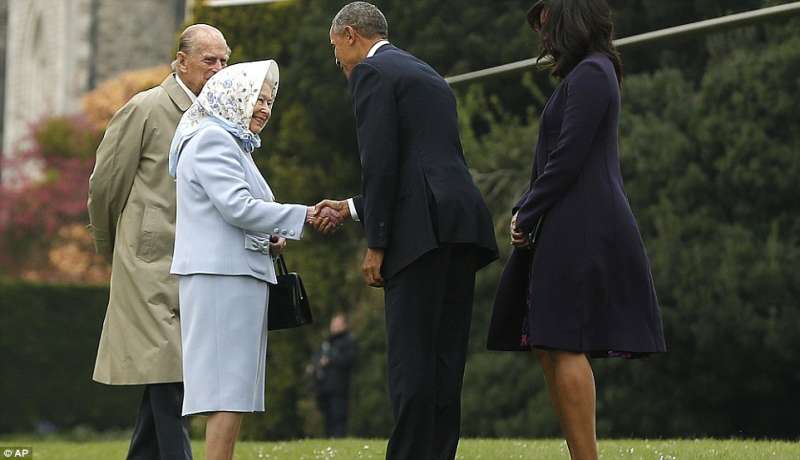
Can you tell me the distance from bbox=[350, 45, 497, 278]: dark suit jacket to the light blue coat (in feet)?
1.09

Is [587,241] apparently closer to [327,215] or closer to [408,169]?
[408,169]

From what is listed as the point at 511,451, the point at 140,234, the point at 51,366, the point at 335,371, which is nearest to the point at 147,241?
the point at 140,234

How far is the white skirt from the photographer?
5.41 metres

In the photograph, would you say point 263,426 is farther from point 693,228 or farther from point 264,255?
point 264,255

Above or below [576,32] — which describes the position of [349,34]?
below

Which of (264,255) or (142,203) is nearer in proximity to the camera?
(264,255)

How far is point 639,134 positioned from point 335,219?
26.7 feet

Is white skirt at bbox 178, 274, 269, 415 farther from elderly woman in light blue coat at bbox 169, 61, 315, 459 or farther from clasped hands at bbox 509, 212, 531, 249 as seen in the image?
clasped hands at bbox 509, 212, 531, 249

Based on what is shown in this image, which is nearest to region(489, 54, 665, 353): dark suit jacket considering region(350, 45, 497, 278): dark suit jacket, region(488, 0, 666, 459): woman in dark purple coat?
region(488, 0, 666, 459): woman in dark purple coat

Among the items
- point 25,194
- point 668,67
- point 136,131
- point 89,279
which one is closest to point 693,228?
point 668,67

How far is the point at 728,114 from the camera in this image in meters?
13.3

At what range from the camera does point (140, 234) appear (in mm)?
6262

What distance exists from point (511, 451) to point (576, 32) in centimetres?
302

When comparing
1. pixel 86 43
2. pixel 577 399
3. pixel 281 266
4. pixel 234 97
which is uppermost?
pixel 234 97
